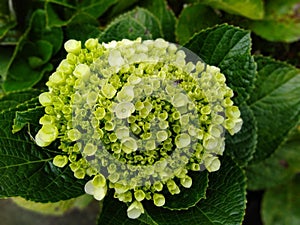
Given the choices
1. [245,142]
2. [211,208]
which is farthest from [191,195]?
[245,142]

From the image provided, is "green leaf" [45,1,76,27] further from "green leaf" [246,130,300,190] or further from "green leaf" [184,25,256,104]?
"green leaf" [246,130,300,190]

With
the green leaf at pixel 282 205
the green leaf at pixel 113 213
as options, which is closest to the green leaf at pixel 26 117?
the green leaf at pixel 113 213

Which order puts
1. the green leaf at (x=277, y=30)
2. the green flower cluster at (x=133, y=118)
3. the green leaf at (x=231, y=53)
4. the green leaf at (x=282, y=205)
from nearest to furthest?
the green flower cluster at (x=133, y=118) < the green leaf at (x=231, y=53) < the green leaf at (x=277, y=30) < the green leaf at (x=282, y=205)

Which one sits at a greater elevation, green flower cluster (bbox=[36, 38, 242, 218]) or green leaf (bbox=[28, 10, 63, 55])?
green flower cluster (bbox=[36, 38, 242, 218])

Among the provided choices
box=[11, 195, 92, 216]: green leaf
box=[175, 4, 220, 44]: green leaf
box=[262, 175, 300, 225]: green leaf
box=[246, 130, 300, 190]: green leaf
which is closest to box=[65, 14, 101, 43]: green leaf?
box=[175, 4, 220, 44]: green leaf

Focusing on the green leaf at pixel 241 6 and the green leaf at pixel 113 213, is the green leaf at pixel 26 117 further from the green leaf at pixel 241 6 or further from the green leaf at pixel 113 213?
the green leaf at pixel 241 6

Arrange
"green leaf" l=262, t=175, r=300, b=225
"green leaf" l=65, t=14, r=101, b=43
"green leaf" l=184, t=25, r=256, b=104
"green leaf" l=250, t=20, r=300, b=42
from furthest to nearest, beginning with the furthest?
1. "green leaf" l=262, t=175, r=300, b=225
2. "green leaf" l=250, t=20, r=300, b=42
3. "green leaf" l=65, t=14, r=101, b=43
4. "green leaf" l=184, t=25, r=256, b=104

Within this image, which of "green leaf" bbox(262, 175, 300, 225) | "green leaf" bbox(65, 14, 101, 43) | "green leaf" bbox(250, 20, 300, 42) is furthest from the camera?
"green leaf" bbox(262, 175, 300, 225)
